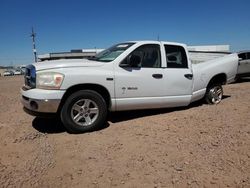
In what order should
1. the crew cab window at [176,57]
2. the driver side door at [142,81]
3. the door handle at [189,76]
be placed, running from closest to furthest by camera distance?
the driver side door at [142,81]
the crew cab window at [176,57]
the door handle at [189,76]

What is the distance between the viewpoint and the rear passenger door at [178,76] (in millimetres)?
6730

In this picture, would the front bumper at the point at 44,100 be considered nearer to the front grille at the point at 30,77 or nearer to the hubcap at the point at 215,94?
the front grille at the point at 30,77

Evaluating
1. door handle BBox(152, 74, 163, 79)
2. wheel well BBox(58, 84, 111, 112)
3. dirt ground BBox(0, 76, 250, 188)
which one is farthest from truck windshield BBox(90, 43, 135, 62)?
dirt ground BBox(0, 76, 250, 188)

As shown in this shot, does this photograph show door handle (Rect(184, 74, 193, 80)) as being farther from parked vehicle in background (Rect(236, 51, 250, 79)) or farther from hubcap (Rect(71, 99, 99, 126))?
parked vehicle in background (Rect(236, 51, 250, 79))

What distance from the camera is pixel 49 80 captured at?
5309 mm

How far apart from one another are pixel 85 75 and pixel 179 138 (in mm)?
2131

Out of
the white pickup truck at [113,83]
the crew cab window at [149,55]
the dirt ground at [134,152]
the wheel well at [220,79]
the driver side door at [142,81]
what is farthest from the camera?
the wheel well at [220,79]

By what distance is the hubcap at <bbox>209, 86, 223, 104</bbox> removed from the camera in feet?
26.6

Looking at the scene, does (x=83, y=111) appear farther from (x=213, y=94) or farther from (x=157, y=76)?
(x=213, y=94)

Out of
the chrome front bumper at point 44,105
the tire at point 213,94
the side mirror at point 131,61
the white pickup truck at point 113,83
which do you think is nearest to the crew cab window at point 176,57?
the white pickup truck at point 113,83

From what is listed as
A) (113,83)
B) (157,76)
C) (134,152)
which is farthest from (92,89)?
(134,152)

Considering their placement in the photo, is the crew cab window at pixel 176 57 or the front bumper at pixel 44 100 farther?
the crew cab window at pixel 176 57

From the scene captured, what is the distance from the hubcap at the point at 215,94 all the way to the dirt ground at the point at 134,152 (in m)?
1.35

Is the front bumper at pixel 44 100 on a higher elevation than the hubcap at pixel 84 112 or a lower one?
higher
